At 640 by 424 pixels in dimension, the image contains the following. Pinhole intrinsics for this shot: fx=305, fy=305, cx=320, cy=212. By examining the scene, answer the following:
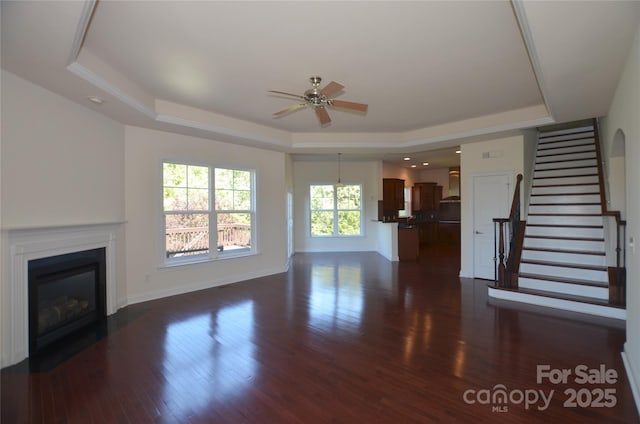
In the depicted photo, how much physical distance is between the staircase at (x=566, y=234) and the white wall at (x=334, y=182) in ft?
14.6

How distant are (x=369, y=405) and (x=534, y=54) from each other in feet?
10.2

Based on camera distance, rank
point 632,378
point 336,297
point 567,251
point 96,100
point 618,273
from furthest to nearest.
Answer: point 336,297, point 567,251, point 618,273, point 96,100, point 632,378

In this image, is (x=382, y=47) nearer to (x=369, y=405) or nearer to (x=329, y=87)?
(x=329, y=87)

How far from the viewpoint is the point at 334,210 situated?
31.6ft

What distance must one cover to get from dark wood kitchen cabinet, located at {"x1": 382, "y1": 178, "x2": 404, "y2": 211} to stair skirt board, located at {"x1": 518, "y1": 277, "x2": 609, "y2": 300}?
536 cm

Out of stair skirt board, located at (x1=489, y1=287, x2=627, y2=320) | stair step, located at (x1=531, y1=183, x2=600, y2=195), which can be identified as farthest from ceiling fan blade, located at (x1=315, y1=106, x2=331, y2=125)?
stair step, located at (x1=531, y1=183, x2=600, y2=195)

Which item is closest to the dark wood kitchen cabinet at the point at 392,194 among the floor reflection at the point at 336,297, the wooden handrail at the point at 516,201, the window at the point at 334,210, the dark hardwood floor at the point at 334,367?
the window at the point at 334,210

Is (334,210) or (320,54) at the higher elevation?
(320,54)

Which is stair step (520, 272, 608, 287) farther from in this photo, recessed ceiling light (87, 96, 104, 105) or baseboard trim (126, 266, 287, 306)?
recessed ceiling light (87, 96, 104, 105)

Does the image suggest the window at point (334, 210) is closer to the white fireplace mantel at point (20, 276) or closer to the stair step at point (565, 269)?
the stair step at point (565, 269)

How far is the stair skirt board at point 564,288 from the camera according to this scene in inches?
160

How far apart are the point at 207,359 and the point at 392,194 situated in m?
8.05

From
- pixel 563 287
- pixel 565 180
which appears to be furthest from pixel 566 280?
pixel 565 180

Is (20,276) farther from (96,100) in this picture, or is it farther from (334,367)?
(334,367)
